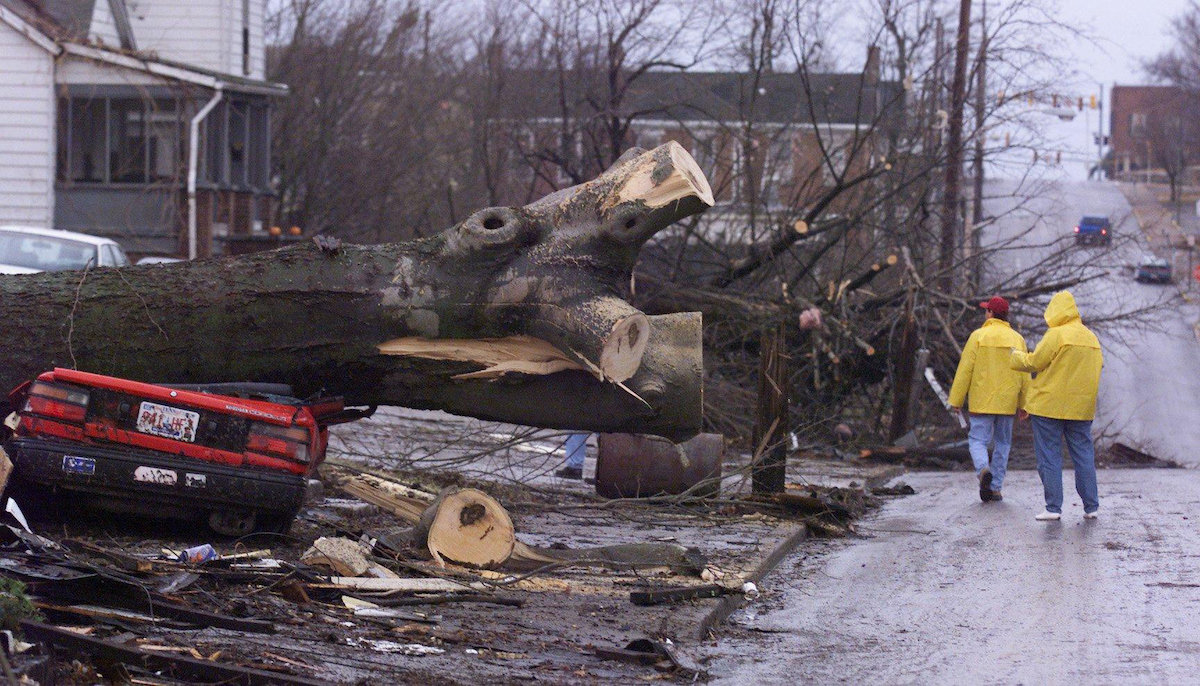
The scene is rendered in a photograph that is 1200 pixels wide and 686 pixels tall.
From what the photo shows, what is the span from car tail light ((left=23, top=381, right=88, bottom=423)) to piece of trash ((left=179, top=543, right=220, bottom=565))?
96cm

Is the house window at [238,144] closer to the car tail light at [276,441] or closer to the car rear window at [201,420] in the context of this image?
the car rear window at [201,420]

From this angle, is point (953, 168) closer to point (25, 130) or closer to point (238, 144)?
point (238, 144)

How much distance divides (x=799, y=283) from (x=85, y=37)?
47.2 ft

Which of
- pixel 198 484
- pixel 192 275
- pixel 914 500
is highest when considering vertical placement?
pixel 192 275

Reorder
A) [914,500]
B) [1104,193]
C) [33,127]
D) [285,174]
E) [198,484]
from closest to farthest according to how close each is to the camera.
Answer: [198,484] → [914,500] → [33,127] → [285,174] → [1104,193]

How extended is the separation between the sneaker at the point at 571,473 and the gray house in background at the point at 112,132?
14.2 meters

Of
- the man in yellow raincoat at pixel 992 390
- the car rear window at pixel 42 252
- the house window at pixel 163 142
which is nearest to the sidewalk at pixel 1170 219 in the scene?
the house window at pixel 163 142

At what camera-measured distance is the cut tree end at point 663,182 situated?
707 cm

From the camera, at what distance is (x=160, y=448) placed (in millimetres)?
6746

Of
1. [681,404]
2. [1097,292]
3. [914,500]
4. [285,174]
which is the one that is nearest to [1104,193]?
[285,174]

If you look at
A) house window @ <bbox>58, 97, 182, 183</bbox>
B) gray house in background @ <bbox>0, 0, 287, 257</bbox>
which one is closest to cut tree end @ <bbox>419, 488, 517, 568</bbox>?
gray house in background @ <bbox>0, 0, 287, 257</bbox>

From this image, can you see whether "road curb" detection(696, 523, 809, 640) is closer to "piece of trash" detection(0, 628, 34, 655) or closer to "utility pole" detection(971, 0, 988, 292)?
"piece of trash" detection(0, 628, 34, 655)

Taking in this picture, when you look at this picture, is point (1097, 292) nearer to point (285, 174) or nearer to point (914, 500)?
point (914, 500)

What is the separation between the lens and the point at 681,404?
7.46m
